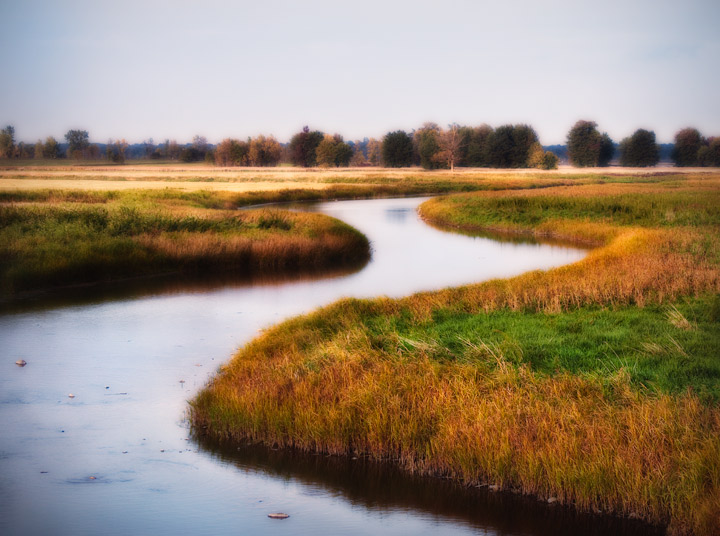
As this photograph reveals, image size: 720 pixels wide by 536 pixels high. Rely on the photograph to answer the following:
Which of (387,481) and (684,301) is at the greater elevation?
(684,301)

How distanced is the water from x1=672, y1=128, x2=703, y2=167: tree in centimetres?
9689

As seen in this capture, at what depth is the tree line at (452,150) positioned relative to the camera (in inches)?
4205

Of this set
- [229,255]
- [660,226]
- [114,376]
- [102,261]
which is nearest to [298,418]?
[114,376]

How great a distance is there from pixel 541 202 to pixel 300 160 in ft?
347

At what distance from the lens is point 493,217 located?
154ft

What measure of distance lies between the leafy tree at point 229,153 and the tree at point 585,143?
2703 inches

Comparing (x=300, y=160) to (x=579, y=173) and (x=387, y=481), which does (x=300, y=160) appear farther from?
(x=387, y=481)

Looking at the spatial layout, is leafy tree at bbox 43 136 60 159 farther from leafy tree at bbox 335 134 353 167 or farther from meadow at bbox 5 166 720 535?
meadow at bbox 5 166 720 535

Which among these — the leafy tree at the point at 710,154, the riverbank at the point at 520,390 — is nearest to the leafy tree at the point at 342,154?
the leafy tree at the point at 710,154

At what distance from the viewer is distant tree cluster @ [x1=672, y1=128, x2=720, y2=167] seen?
94000 millimetres

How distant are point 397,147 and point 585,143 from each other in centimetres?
3809

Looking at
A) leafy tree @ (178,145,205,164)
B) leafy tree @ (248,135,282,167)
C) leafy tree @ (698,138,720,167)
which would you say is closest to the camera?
leafy tree @ (698,138,720,167)

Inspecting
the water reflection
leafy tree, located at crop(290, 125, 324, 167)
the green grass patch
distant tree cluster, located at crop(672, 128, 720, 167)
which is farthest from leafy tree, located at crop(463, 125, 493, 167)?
the water reflection

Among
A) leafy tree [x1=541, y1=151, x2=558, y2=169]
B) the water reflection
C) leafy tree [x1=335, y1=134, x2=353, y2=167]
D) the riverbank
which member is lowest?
the water reflection
